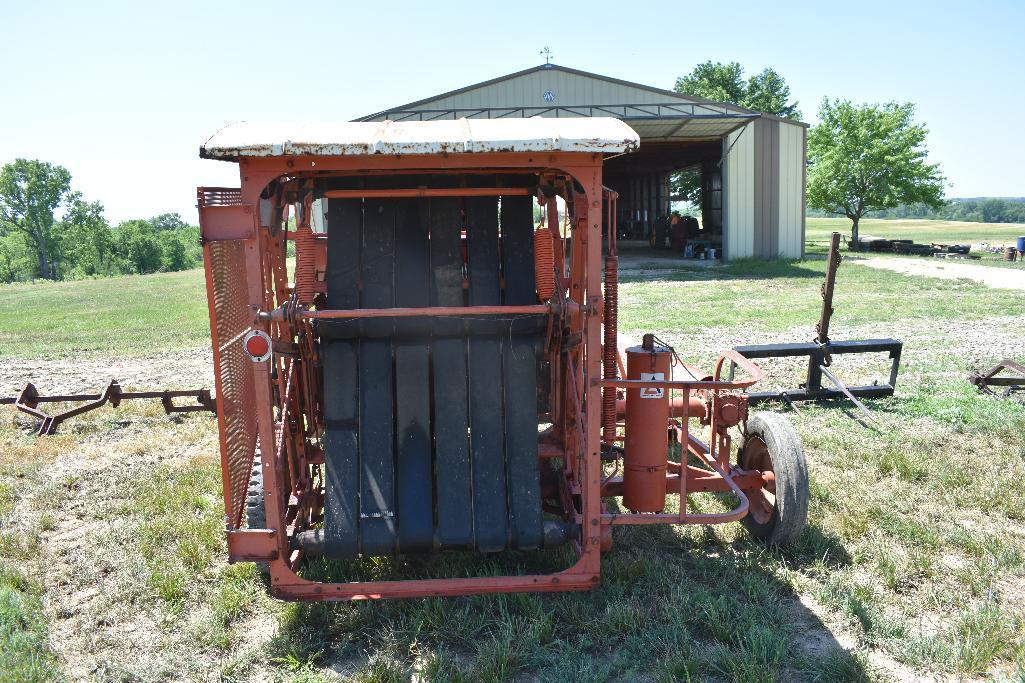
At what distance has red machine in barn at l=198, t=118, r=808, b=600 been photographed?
12.5ft

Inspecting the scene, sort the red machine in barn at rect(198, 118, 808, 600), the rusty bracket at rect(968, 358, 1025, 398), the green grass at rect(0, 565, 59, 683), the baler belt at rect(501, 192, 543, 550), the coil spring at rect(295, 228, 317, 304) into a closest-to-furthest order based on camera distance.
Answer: the green grass at rect(0, 565, 59, 683) < the red machine in barn at rect(198, 118, 808, 600) < the baler belt at rect(501, 192, 543, 550) < the coil spring at rect(295, 228, 317, 304) < the rusty bracket at rect(968, 358, 1025, 398)

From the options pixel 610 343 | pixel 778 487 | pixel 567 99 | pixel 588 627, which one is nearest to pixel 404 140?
pixel 610 343

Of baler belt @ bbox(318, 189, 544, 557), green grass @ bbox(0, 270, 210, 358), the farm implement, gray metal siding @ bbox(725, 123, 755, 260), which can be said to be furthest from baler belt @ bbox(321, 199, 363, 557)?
gray metal siding @ bbox(725, 123, 755, 260)

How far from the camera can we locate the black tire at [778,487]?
15.5ft

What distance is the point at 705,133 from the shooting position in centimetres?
2564

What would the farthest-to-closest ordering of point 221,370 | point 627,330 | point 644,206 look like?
1. point 644,206
2. point 627,330
3. point 221,370

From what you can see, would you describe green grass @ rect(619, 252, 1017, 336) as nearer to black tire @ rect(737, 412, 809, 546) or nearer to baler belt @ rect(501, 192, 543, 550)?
black tire @ rect(737, 412, 809, 546)

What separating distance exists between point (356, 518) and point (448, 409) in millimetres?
784

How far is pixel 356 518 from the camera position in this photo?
411 cm

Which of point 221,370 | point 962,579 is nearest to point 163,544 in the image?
point 221,370

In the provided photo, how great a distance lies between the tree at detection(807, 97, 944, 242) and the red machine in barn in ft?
122

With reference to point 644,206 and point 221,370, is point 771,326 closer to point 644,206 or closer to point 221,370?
point 221,370

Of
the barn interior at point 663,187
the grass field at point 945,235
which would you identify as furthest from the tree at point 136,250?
the grass field at point 945,235

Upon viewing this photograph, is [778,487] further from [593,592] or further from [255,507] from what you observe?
[255,507]
